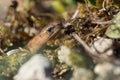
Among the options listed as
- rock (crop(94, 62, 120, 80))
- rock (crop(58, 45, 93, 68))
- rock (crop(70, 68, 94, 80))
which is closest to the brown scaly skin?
rock (crop(58, 45, 93, 68))

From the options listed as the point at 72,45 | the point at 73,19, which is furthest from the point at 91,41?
the point at 73,19

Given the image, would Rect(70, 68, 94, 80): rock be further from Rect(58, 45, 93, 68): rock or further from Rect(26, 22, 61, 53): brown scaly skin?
Rect(26, 22, 61, 53): brown scaly skin

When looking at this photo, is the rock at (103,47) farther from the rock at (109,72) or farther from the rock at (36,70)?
the rock at (36,70)

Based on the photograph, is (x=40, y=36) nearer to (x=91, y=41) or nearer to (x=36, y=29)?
(x=91, y=41)

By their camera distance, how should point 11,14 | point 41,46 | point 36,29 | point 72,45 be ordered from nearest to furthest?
point 72,45 < point 41,46 < point 36,29 < point 11,14

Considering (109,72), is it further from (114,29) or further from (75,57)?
(114,29)

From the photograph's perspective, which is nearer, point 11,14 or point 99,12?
point 99,12
